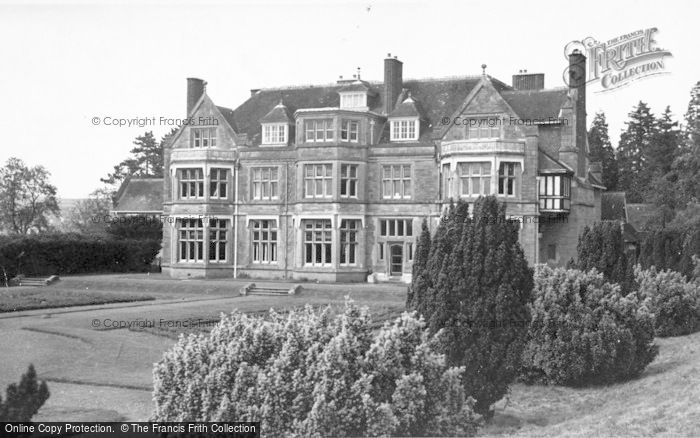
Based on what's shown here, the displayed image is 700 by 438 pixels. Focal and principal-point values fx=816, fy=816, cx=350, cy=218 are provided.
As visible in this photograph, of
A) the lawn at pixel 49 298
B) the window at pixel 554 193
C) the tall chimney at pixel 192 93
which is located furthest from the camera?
the tall chimney at pixel 192 93

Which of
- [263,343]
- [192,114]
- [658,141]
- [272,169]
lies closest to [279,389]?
[263,343]

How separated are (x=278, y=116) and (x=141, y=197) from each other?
15638mm

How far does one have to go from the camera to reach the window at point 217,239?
1727 inches

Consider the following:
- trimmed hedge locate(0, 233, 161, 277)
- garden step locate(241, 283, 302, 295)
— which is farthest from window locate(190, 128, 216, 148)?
garden step locate(241, 283, 302, 295)

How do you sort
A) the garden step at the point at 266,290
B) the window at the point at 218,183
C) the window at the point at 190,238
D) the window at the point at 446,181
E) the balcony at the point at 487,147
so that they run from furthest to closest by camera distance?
the window at the point at 218,183 < the window at the point at 190,238 < the window at the point at 446,181 < the balcony at the point at 487,147 < the garden step at the point at 266,290

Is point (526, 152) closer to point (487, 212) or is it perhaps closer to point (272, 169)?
point (272, 169)

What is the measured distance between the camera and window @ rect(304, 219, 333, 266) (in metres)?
41.1

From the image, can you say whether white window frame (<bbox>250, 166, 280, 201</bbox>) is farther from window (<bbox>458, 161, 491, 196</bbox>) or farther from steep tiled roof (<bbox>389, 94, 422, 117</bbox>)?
window (<bbox>458, 161, 491, 196</bbox>)

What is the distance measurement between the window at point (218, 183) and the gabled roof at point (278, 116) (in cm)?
361

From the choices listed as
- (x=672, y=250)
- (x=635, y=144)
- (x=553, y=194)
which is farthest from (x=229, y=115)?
(x=635, y=144)

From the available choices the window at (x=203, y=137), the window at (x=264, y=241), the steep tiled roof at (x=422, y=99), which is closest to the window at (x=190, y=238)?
the window at (x=264, y=241)

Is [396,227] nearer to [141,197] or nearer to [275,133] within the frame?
[275,133]

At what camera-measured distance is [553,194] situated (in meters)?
39.0

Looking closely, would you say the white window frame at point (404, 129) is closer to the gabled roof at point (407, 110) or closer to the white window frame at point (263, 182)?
the gabled roof at point (407, 110)
